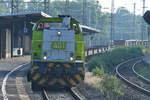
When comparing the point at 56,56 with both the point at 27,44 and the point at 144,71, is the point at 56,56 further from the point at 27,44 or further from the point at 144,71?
the point at 27,44

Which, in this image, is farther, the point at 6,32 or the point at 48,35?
the point at 6,32

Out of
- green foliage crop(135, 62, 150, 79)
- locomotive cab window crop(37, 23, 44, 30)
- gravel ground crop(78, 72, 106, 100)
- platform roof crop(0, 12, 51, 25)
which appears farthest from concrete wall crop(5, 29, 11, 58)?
locomotive cab window crop(37, 23, 44, 30)

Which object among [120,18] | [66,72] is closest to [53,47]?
[66,72]

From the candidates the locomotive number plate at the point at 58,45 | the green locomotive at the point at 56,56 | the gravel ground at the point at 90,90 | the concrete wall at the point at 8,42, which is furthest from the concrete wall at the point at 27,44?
the locomotive number plate at the point at 58,45

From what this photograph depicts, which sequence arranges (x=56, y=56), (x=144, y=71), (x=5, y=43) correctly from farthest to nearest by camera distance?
1. (x=5, y=43)
2. (x=144, y=71)
3. (x=56, y=56)

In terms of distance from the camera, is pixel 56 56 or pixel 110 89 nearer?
pixel 110 89

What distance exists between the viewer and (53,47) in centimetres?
1291

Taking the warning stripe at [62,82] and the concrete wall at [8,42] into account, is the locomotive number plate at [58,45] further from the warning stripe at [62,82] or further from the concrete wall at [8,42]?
the concrete wall at [8,42]

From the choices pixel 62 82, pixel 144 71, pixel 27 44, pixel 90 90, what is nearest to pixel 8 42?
A: pixel 27 44

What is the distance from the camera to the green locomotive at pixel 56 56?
12656mm

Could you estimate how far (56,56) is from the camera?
12.9 metres

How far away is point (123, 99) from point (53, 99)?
2.85m

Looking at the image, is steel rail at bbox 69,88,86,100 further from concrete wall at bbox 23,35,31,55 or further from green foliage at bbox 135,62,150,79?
concrete wall at bbox 23,35,31,55

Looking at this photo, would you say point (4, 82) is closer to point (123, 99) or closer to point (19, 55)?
point (123, 99)
